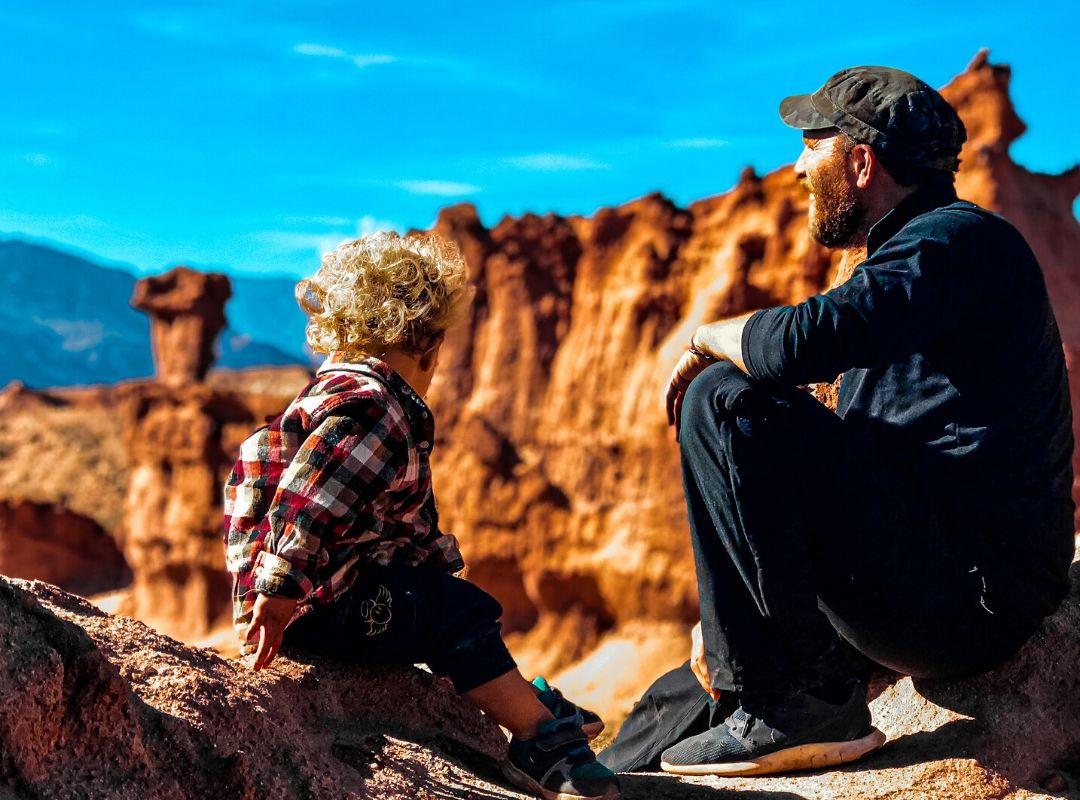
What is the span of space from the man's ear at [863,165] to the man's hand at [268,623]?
56.5 inches

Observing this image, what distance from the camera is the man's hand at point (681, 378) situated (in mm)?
2912

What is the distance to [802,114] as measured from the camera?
2930mm

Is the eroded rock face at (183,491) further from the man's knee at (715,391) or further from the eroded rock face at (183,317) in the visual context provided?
the man's knee at (715,391)

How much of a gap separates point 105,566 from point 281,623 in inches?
913

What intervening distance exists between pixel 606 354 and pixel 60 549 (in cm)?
1201

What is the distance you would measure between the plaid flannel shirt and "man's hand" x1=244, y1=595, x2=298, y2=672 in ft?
0.06

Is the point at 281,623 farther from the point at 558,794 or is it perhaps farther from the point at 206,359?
the point at 206,359

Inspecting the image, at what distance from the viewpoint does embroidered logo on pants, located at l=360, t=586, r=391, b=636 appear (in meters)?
2.79

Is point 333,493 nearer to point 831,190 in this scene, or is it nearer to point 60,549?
point 831,190

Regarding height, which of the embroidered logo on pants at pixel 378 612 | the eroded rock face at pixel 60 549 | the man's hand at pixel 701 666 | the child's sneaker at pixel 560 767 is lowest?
the eroded rock face at pixel 60 549

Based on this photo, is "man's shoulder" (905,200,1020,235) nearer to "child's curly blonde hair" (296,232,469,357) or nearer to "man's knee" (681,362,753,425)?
"man's knee" (681,362,753,425)

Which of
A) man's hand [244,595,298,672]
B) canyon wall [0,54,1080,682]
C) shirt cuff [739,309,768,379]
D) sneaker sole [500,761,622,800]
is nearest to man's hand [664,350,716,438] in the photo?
shirt cuff [739,309,768,379]

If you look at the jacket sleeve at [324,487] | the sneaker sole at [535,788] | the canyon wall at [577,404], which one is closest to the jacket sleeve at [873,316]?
the jacket sleeve at [324,487]

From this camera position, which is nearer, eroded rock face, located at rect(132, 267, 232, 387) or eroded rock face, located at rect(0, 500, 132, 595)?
eroded rock face, located at rect(132, 267, 232, 387)
